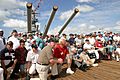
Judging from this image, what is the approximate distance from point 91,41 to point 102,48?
0.79 metres

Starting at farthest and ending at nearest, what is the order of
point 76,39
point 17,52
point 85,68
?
1. point 76,39
2. point 85,68
3. point 17,52

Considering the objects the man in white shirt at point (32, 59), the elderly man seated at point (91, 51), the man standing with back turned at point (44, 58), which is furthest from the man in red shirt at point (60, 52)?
the elderly man seated at point (91, 51)

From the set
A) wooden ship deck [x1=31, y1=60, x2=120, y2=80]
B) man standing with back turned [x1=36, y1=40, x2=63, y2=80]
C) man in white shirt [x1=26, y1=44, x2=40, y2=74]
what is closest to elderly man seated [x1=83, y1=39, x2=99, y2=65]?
wooden ship deck [x1=31, y1=60, x2=120, y2=80]

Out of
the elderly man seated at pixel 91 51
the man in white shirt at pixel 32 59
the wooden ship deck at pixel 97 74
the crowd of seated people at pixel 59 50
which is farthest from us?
the elderly man seated at pixel 91 51

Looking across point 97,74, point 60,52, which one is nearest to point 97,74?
point 97,74

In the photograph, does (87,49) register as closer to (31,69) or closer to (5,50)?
(31,69)

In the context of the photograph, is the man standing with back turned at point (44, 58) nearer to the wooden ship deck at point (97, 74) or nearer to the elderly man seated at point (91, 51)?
the wooden ship deck at point (97, 74)

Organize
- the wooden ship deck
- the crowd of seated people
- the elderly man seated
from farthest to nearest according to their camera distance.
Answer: the elderly man seated, the wooden ship deck, the crowd of seated people

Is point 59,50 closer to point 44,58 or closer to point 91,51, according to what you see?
point 44,58

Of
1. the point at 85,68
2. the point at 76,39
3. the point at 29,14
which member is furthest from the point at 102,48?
the point at 29,14

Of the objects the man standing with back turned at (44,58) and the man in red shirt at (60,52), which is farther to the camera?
the man in red shirt at (60,52)

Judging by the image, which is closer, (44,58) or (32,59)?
(44,58)

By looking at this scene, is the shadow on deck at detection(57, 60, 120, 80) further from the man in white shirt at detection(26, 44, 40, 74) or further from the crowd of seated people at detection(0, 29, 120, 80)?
the man in white shirt at detection(26, 44, 40, 74)

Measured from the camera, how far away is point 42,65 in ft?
29.9
